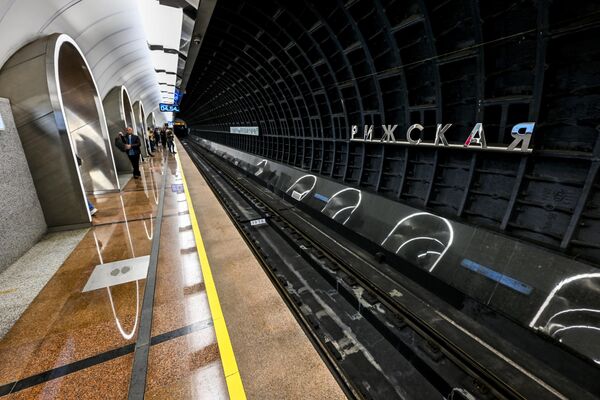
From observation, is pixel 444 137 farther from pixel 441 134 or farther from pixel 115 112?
pixel 115 112

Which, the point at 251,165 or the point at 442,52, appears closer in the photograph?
the point at 442,52

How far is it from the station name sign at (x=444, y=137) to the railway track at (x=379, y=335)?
9.39 ft

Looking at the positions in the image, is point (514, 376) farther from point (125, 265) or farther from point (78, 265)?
point (78, 265)

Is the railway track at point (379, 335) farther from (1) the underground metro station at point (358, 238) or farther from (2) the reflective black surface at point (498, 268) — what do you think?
(2) the reflective black surface at point (498, 268)

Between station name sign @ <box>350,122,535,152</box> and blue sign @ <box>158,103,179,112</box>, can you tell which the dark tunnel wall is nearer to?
station name sign @ <box>350,122,535,152</box>

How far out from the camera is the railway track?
2.83m

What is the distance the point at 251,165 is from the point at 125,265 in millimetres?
12071

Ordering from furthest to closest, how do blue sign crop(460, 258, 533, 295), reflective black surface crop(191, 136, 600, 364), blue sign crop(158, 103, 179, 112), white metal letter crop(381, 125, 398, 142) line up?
1. blue sign crop(158, 103, 179, 112)
2. white metal letter crop(381, 125, 398, 142)
3. blue sign crop(460, 258, 533, 295)
4. reflective black surface crop(191, 136, 600, 364)

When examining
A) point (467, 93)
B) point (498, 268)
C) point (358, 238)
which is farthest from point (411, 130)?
point (498, 268)

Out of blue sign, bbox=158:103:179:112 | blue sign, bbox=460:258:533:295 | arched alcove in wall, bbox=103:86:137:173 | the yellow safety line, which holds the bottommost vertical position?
→ blue sign, bbox=460:258:533:295

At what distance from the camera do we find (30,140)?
4875 mm

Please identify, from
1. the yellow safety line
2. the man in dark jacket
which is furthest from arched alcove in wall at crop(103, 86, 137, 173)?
the yellow safety line

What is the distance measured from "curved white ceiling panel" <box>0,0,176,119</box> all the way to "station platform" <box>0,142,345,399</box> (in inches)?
166

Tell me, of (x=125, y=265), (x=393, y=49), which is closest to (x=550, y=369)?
(x=393, y=49)
